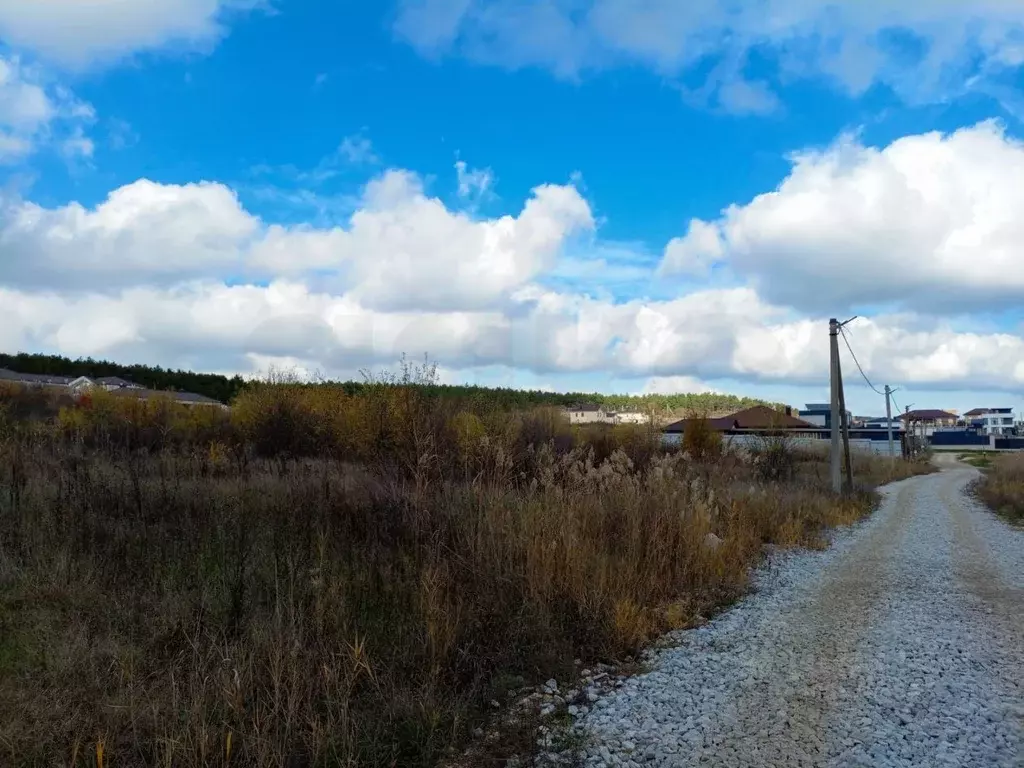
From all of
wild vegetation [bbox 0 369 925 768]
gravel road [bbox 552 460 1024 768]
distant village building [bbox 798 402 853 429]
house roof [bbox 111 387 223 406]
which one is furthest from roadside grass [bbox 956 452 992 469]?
house roof [bbox 111 387 223 406]

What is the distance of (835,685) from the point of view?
5.44 metres

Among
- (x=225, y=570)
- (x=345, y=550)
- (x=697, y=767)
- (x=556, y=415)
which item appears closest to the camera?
(x=697, y=767)

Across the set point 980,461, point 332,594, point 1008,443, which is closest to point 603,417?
point 332,594

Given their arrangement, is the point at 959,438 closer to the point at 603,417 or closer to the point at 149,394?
the point at 603,417

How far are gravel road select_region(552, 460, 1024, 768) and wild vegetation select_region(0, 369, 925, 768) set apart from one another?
2.35 ft

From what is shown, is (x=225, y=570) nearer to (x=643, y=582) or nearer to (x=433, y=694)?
(x=433, y=694)

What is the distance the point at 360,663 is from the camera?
4.68 m

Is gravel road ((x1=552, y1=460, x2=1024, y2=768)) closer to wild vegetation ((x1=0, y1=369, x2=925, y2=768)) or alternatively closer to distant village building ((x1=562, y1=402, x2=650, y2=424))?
wild vegetation ((x1=0, y1=369, x2=925, y2=768))

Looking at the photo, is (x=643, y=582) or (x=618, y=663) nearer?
(x=618, y=663)

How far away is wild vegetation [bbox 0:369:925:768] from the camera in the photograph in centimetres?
415

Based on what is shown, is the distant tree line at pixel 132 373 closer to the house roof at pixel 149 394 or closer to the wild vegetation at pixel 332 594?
the house roof at pixel 149 394

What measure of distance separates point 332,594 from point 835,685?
4.16 metres

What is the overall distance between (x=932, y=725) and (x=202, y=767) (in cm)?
467

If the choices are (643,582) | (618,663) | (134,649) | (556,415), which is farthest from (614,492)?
(556,415)
